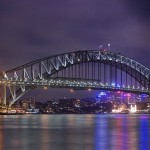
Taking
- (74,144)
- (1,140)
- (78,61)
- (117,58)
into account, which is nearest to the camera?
(74,144)

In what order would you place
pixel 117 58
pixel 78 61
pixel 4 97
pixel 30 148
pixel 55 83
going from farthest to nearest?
1. pixel 117 58
2. pixel 78 61
3. pixel 55 83
4. pixel 4 97
5. pixel 30 148

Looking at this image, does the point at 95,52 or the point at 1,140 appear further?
the point at 95,52

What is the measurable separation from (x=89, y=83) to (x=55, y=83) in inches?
440

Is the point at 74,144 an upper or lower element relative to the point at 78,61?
lower

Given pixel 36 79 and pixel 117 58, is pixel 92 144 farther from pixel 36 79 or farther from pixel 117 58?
pixel 117 58

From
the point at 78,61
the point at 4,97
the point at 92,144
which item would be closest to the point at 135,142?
the point at 92,144

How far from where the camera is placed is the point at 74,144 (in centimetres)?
3909

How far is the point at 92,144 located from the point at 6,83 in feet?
290

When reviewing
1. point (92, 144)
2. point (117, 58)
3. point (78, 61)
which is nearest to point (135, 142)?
point (92, 144)

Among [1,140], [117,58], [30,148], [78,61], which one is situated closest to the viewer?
[30,148]

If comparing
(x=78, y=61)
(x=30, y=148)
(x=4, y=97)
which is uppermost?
(x=78, y=61)

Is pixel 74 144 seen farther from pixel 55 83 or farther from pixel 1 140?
pixel 55 83

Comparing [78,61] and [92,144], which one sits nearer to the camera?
[92,144]

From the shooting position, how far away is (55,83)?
131125 mm
